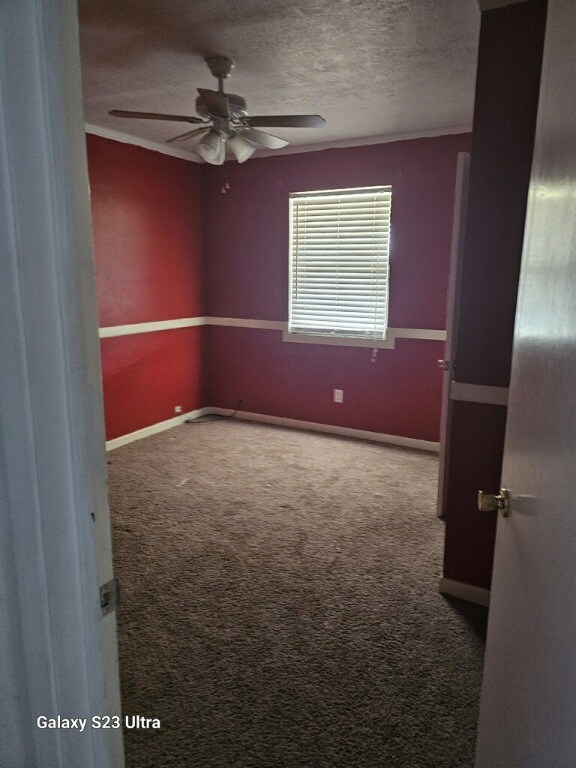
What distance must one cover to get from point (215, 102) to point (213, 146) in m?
0.43

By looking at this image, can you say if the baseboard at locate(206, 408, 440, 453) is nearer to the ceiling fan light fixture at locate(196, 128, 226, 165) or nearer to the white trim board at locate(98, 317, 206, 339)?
the white trim board at locate(98, 317, 206, 339)

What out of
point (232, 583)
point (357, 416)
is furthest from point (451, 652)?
point (357, 416)

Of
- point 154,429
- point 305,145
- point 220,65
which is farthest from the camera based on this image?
point 154,429

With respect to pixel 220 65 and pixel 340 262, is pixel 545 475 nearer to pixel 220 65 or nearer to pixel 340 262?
pixel 220 65

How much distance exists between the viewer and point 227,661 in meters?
1.84

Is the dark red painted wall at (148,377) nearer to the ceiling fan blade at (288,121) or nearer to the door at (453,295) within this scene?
the ceiling fan blade at (288,121)

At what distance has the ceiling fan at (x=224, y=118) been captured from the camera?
7.82 ft

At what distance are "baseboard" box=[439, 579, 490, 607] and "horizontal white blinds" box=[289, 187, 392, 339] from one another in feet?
A: 7.83

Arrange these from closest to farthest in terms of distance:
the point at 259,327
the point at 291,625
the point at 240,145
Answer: the point at 291,625
the point at 240,145
the point at 259,327

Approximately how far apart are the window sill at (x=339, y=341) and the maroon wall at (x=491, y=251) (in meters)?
2.16

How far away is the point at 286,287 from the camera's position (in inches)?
181

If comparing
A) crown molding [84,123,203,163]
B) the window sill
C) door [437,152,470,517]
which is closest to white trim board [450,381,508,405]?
door [437,152,470,517]

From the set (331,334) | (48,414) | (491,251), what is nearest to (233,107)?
(491,251)

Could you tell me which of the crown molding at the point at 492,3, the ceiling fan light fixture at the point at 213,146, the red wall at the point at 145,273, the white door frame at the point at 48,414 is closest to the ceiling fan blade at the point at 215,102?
the ceiling fan light fixture at the point at 213,146
